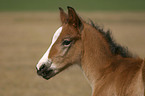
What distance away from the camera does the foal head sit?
3951mm

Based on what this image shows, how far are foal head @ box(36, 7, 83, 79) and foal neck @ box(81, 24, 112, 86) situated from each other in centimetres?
10

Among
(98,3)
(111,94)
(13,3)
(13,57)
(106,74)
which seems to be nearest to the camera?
(111,94)

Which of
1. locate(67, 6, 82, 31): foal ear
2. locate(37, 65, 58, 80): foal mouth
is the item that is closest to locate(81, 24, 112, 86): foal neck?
locate(67, 6, 82, 31): foal ear

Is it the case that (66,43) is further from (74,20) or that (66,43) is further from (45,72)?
(45,72)

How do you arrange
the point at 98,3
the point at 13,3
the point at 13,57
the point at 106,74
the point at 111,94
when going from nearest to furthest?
1. the point at 111,94
2. the point at 106,74
3. the point at 13,57
4. the point at 13,3
5. the point at 98,3

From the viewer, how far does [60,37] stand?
398cm

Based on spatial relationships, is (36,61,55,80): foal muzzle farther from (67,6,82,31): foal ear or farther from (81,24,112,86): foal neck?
(67,6,82,31): foal ear

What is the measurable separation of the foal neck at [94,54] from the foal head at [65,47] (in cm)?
10

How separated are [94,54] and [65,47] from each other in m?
0.43

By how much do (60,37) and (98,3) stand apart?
68623 mm

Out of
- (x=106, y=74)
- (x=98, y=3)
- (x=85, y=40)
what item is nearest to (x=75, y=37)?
(x=85, y=40)

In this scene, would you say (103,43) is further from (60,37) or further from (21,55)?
(21,55)

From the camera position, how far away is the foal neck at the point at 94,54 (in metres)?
3.95

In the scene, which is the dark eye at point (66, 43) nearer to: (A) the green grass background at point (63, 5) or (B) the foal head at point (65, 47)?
(B) the foal head at point (65, 47)
